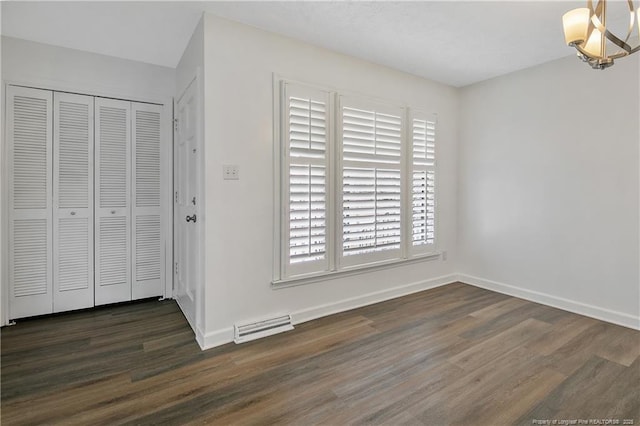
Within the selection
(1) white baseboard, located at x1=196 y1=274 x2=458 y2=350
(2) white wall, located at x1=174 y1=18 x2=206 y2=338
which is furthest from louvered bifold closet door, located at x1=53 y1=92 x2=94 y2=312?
(1) white baseboard, located at x1=196 y1=274 x2=458 y2=350

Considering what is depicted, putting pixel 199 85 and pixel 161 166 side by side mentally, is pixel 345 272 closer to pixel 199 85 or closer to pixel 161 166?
pixel 199 85

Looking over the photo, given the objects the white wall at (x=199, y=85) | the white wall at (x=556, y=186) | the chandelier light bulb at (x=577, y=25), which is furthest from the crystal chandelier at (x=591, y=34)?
the white wall at (x=199, y=85)

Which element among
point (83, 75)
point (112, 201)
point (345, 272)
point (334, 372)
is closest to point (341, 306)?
point (345, 272)

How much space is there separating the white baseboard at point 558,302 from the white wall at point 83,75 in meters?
3.66

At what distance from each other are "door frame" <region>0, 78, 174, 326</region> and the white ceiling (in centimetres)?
37

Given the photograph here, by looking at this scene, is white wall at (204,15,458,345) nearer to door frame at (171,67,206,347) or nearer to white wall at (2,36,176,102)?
door frame at (171,67,206,347)

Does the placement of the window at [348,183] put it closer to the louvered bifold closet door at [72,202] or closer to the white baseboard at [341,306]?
the white baseboard at [341,306]

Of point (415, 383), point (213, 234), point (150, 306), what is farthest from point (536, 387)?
point (150, 306)

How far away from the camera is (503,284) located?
3721 millimetres

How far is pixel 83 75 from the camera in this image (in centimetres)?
304

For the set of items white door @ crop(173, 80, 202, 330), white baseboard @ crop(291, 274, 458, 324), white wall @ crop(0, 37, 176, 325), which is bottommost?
white baseboard @ crop(291, 274, 458, 324)

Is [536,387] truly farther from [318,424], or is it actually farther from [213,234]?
[213,234]

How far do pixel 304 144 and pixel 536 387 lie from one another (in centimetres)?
235

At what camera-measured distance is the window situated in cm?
274
